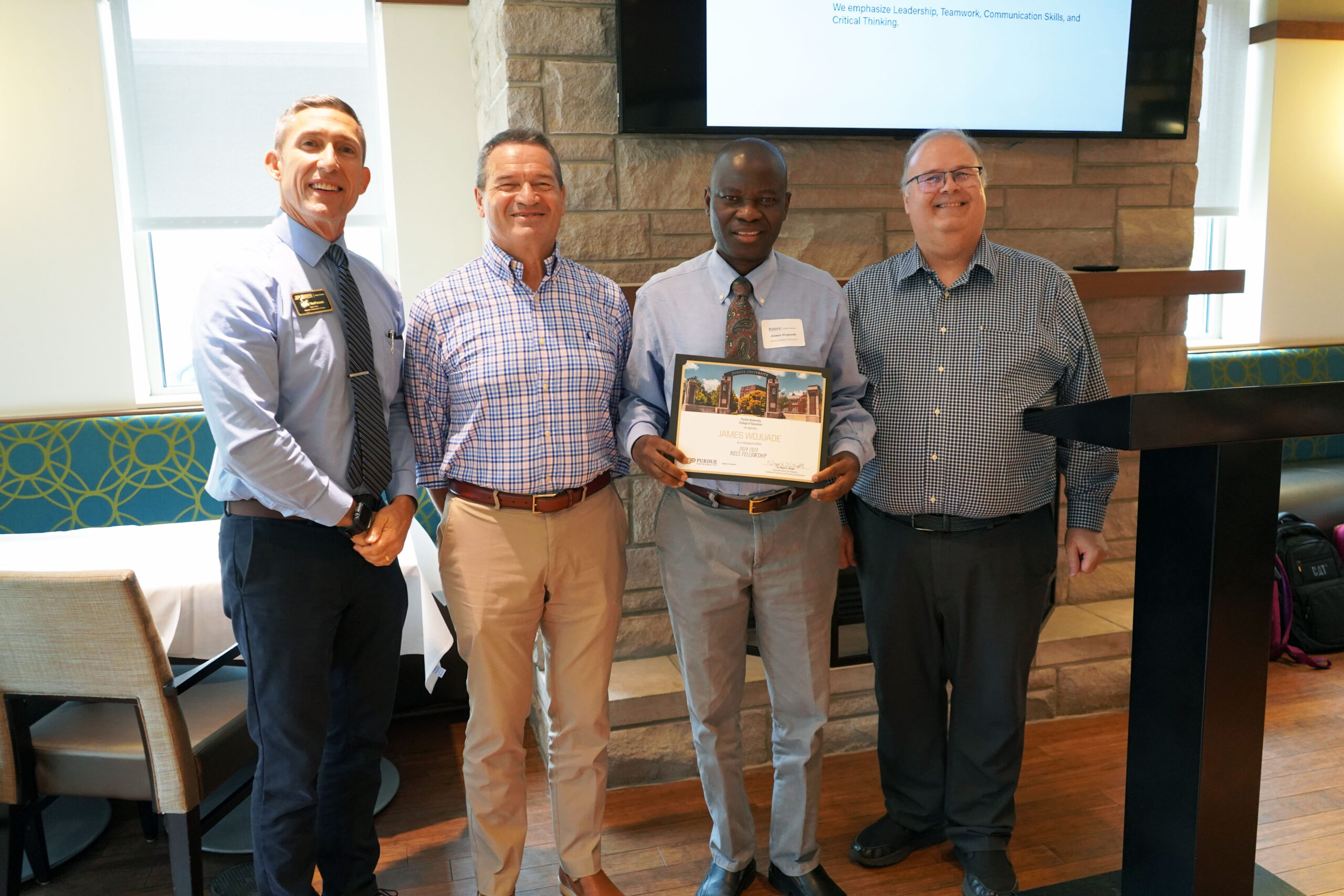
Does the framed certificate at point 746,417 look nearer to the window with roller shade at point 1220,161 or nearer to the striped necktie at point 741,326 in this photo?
the striped necktie at point 741,326

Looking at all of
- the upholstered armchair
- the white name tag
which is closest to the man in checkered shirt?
the white name tag

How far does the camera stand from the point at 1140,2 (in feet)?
9.80

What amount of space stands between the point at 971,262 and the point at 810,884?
4.72 feet

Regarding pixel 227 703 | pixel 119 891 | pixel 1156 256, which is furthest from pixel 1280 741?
pixel 119 891

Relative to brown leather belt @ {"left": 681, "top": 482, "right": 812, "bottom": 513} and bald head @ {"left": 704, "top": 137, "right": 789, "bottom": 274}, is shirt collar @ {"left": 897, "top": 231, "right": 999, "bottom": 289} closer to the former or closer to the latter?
bald head @ {"left": 704, "top": 137, "right": 789, "bottom": 274}

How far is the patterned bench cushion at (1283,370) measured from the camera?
466cm

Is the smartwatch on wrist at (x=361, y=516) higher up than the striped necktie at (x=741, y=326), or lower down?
lower down

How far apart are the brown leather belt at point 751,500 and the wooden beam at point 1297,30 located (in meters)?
4.78

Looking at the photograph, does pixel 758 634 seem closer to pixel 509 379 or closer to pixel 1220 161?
pixel 509 379

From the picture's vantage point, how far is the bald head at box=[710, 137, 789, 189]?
Result: 186cm

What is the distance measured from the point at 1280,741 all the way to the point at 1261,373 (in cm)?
257

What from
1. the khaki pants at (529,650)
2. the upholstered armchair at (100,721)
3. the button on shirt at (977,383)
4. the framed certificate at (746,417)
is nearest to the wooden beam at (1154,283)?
the button on shirt at (977,383)

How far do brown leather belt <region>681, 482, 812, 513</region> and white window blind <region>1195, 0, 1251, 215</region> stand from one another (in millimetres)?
4238

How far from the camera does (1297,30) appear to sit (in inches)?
195
